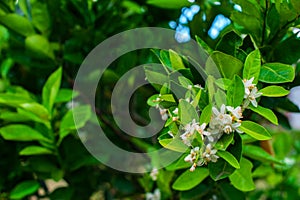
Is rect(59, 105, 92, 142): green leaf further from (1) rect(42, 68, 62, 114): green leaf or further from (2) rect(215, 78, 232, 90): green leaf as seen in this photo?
(2) rect(215, 78, 232, 90): green leaf

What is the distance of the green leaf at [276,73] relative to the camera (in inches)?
22.4

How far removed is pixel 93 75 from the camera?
0.89 metres

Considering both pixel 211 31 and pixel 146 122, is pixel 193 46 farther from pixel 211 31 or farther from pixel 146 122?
pixel 146 122

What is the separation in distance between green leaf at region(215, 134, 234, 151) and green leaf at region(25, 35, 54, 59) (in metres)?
0.44

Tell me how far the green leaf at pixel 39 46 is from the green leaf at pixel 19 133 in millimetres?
156

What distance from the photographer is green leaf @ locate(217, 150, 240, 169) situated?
20.7 inches

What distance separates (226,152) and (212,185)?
247mm

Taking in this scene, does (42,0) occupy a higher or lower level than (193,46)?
higher

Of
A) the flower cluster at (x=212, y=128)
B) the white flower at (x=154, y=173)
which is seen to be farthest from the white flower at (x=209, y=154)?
the white flower at (x=154, y=173)

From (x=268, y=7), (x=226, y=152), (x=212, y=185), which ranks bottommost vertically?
(x=212, y=185)

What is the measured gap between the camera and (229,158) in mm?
531

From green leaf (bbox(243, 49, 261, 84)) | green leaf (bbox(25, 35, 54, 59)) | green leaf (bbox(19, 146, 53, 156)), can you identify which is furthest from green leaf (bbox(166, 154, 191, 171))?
green leaf (bbox(25, 35, 54, 59))

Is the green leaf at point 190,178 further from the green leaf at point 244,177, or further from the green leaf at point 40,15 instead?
the green leaf at point 40,15

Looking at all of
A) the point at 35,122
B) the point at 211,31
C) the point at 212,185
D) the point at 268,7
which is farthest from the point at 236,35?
the point at 35,122
